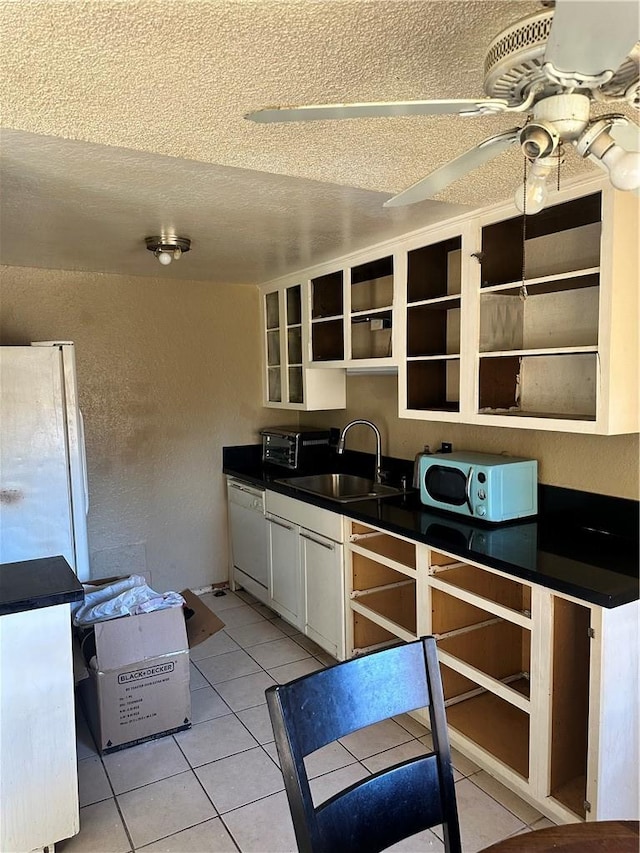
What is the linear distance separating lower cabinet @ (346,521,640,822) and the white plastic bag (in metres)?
0.92

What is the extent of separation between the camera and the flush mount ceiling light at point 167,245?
2717 millimetres

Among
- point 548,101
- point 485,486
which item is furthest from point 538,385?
point 548,101

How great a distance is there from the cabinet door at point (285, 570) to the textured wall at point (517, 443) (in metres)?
0.79

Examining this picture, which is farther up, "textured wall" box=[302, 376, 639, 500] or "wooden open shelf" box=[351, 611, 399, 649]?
"textured wall" box=[302, 376, 639, 500]

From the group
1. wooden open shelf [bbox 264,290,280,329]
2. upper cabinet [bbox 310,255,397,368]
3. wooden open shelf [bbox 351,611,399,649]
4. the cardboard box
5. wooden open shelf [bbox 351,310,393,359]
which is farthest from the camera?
wooden open shelf [bbox 264,290,280,329]

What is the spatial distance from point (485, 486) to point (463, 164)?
60.1 inches

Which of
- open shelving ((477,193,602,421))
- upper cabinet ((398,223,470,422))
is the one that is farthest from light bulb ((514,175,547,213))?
upper cabinet ((398,223,470,422))

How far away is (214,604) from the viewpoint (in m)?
3.90

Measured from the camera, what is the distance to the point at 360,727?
44.9 inches

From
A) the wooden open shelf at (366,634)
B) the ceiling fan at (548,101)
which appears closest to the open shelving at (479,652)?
the wooden open shelf at (366,634)

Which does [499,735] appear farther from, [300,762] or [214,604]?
[214,604]

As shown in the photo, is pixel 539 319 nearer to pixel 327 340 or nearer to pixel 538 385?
pixel 538 385

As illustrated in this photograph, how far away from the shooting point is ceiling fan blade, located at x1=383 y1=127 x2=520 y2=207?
1023 mm

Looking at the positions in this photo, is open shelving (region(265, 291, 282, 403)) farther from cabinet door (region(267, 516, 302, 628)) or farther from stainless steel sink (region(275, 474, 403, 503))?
cabinet door (region(267, 516, 302, 628))
